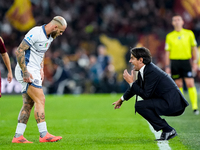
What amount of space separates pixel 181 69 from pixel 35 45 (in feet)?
16.7

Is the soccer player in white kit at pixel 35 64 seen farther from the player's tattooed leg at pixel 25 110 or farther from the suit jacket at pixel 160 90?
the suit jacket at pixel 160 90

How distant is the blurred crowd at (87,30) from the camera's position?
777 inches

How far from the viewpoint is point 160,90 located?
5531mm

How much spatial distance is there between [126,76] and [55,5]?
19999 mm

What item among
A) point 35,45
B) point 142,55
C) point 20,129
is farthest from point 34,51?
point 142,55

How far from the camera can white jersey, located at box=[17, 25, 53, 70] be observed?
551 centimetres

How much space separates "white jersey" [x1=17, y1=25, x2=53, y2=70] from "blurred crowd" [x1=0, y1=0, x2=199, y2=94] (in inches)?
538

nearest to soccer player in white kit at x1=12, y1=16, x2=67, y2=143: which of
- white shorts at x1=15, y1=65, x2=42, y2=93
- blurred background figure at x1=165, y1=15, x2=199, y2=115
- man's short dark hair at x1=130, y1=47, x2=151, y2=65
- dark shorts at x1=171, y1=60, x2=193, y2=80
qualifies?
white shorts at x1=15, y1=65, x2=42, y2=93

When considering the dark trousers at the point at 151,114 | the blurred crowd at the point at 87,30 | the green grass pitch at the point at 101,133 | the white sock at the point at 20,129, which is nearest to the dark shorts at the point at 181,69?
the green grass pitch at the point at 101,133

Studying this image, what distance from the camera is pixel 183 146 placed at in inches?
203

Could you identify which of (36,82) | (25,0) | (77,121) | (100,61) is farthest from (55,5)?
(36,82)

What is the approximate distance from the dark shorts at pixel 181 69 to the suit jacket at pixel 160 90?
4208mm

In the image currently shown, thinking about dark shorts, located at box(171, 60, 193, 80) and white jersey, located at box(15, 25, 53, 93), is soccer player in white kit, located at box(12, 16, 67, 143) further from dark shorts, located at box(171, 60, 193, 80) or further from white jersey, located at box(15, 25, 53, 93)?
dark shorts, located at box(171, 60, 193, 80)

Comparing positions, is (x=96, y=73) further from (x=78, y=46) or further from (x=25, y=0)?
(x=25, y=0)
